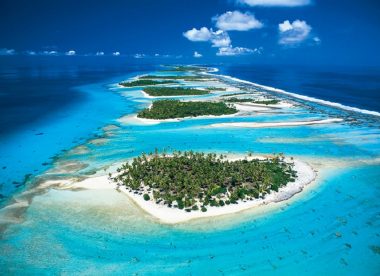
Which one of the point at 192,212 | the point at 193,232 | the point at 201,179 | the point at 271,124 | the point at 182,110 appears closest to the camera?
the point at 193,232

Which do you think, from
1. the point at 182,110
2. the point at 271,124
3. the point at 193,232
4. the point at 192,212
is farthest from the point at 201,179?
the point at 182,110

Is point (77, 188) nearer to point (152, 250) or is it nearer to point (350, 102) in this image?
point (152, 250)

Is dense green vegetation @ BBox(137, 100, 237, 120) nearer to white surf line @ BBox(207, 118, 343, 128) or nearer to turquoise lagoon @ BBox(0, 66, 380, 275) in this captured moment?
white surf line @ BBox(207, 118, 343, 128)

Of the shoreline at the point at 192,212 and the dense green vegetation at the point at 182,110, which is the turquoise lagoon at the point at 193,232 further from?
the dense green vegetation at the point at 182,110

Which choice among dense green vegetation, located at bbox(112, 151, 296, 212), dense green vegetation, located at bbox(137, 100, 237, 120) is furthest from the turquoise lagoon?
dense green vegetation, located at bbox(137, 100, 237, 120)

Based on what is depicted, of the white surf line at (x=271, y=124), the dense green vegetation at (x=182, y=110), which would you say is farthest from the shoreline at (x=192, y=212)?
the dense green vegetation at (x=182, y=110)

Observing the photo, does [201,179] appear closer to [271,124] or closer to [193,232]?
[193,232]
